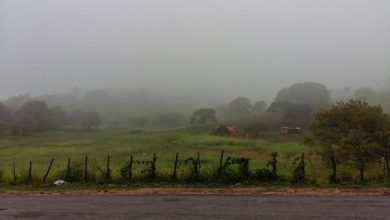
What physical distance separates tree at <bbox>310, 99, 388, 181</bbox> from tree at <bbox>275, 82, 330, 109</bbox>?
12295 centimetres

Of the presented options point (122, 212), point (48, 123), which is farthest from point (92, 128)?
point (122, 212)

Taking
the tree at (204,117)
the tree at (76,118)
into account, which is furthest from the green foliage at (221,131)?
the tree at (76,118)

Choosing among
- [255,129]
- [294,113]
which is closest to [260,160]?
[255,129]

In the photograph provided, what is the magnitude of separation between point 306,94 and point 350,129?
463 feet

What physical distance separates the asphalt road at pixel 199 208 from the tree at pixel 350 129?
2169 centimetres

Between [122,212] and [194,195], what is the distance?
437cm

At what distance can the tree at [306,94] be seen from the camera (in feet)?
582

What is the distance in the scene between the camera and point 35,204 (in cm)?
1833

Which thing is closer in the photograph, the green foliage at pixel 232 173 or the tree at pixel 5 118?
the green foliage at pixel 232 173

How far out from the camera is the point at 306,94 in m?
185

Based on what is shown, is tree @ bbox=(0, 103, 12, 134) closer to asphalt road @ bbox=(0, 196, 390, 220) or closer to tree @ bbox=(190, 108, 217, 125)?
tree @ bbox=(190, 108, 217, 125)

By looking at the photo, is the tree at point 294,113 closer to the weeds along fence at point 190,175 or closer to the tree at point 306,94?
the tree at point 306,94

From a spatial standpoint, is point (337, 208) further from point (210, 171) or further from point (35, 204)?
point (35, 204)

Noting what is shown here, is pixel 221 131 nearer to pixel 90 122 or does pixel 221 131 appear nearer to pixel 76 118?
pixel 90 122
